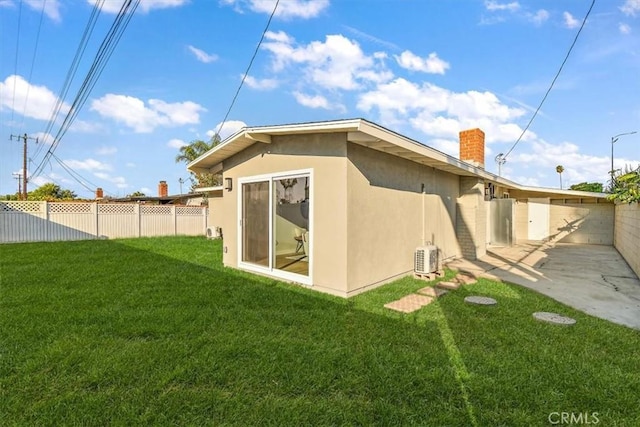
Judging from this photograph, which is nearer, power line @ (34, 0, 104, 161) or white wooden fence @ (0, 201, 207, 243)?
power line @ (34, 0, 104, 161)

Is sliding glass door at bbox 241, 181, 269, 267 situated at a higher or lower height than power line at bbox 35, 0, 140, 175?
lower

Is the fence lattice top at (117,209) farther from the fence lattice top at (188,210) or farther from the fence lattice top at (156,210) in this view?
the fence lattice top at (188,210)

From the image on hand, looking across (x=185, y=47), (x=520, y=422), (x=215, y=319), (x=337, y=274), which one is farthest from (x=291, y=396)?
(x=185, y=47)

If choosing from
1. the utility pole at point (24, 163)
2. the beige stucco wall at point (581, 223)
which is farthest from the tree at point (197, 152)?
the beige stucco wall at point (581, 223)

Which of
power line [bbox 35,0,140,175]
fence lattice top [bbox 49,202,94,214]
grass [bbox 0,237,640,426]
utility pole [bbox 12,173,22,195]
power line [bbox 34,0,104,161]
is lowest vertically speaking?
grass [bbox 0,237,640,426]

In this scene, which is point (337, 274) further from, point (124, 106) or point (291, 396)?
point (124, 106)

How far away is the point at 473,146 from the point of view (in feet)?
34.8

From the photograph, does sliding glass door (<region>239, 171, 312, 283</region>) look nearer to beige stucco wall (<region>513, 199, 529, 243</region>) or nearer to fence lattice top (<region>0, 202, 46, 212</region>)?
fence lattice top (<region>0, 202, 46, 212</region>)

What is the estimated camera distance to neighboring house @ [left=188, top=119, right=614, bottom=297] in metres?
5.66

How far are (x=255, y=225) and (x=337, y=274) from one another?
2636mm

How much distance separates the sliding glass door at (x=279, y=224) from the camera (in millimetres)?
6520

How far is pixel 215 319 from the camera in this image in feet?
Answer: 14.7

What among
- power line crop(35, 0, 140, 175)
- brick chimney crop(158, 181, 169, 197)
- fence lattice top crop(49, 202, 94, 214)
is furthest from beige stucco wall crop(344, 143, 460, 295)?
brick chimney crop(158, 181, 169, 197)

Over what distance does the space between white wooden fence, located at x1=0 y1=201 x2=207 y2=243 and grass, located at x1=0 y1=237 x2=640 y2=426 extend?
10.7 meters
